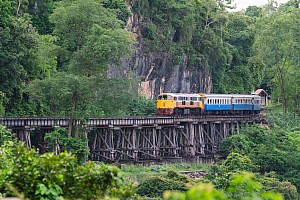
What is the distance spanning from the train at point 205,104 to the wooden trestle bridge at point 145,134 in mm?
938

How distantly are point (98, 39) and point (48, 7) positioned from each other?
541 inches

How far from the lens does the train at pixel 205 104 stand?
4044cm

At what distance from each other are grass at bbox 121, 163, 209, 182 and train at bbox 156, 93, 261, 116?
4247 mm

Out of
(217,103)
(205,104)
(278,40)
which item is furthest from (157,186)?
(278,40)

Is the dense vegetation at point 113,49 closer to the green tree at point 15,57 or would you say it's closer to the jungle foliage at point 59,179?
the green tree at point 15,57

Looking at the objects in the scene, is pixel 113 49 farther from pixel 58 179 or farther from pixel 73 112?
pixel 58 179

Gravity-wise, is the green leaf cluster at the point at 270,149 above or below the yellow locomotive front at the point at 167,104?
below

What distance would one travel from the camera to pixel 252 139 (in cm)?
4188

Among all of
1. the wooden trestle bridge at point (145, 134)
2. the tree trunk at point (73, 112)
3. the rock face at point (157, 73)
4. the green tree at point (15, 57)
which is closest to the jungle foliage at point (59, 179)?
the wooden trestle bridge at point (145, 134)

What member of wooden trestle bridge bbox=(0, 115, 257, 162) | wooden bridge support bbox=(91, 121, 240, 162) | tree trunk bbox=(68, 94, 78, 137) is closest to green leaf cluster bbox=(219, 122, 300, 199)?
wooden bridge support bbox=(91, 121, 240, 162)

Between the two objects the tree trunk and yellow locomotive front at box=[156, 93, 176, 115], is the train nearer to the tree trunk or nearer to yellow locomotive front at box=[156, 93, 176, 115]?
yellow locomotive front at box=[156, 93, 176, 115]

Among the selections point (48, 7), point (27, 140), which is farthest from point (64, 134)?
point (48, 7)

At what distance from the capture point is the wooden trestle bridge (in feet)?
103

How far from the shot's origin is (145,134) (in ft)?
126
